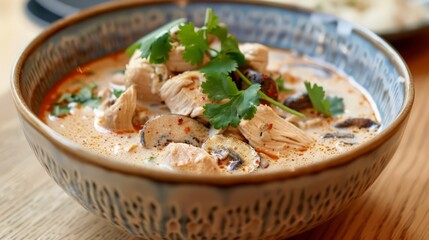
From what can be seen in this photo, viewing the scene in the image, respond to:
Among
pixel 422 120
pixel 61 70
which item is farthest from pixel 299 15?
pixel 61 70

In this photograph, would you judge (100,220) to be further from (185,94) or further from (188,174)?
(188,174)

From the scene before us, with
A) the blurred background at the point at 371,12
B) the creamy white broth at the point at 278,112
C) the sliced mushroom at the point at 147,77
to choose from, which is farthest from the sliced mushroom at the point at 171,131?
the blurred background at the point at 371,12

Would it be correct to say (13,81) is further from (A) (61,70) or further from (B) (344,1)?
(B) (344,1)

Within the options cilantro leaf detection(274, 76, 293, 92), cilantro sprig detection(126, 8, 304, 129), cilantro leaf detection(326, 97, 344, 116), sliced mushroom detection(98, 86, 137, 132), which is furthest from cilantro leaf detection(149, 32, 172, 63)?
cilantro leaf detection(326, 97, 344, 116)

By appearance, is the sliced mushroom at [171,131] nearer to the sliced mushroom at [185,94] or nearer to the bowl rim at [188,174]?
the sliced mushroom at [185,94]

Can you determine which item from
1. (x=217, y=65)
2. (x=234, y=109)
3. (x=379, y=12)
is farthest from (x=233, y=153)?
(x=379, y=12)

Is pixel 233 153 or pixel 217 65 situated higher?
pixel 217 65

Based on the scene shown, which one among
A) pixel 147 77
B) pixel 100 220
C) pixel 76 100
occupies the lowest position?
pixel 100 220
